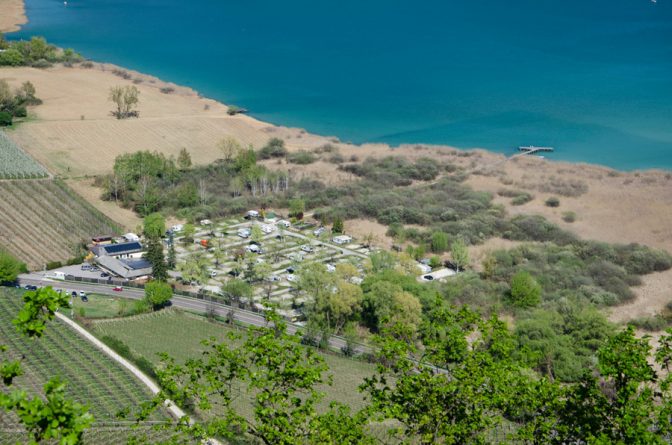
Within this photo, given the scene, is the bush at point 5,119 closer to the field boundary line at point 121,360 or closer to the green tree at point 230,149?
the green tree at point 230,149

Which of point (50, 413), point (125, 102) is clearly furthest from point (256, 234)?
point (50, 413)

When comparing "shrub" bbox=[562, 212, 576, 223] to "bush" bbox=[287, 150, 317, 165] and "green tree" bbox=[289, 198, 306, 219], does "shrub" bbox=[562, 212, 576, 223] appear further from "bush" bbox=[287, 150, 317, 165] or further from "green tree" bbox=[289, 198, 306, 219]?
"bush" bbox=[287, 150, 317, 165]

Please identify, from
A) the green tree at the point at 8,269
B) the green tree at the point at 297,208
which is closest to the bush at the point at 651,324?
the green tree at the point at 297,208

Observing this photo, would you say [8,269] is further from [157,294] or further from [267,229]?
[267,229]

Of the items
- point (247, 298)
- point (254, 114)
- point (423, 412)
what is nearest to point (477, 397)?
point (423, 412)

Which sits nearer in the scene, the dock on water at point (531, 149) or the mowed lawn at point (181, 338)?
the mowed lawn at point (181, 338)
